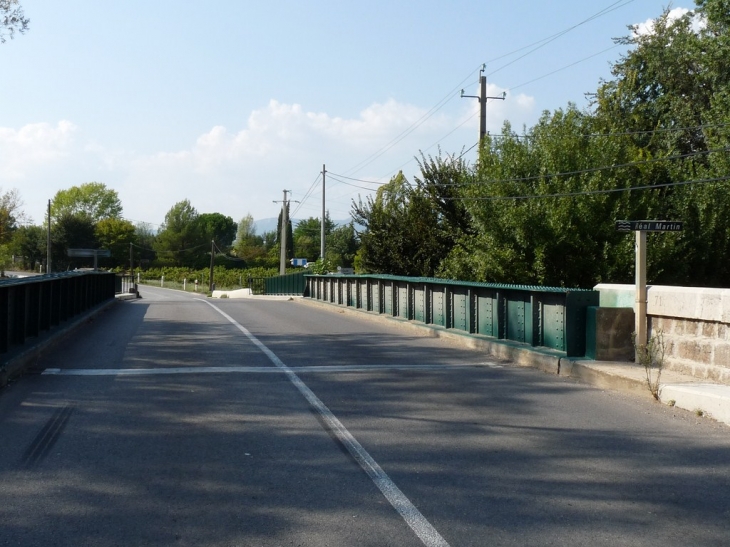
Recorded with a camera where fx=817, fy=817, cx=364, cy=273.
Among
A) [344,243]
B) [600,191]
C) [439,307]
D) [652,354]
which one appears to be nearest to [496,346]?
[652,354]

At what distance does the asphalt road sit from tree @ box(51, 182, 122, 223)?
450ft

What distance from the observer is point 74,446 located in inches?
278

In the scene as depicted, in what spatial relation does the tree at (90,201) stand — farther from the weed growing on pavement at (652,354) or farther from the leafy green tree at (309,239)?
the weed growing on pavement at (652,354)

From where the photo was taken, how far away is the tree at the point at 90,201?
140250 mm

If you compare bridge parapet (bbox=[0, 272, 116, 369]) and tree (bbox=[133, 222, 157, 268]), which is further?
tree (bbox=[133, 222, 157, 268])

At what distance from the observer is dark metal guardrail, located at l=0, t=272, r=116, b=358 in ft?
38.4

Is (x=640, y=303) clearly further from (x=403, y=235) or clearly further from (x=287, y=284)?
(x=287, y=284)

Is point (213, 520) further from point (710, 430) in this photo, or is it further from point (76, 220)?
point (76, 220)

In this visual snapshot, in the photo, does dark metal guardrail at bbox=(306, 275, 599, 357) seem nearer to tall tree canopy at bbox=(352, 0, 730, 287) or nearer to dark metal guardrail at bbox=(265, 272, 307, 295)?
tall tree canopy at bbox=(352, 0, 730, 287)

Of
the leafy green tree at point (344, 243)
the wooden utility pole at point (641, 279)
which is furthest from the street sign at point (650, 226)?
the leafy green tree at point (344, 243)

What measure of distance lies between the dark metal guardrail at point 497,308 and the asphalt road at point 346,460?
1.25 m

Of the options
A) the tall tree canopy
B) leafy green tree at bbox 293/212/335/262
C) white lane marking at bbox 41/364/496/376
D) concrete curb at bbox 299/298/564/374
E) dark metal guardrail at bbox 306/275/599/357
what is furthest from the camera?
leafy green tree at bbox 293/212/335/262

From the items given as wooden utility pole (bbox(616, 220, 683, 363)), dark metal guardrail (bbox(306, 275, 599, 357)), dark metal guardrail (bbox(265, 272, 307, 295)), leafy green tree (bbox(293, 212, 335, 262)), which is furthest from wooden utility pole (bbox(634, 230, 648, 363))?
leafy green tree (bbox(293, 212, 335, 262))

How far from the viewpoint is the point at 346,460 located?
6.65 metres
